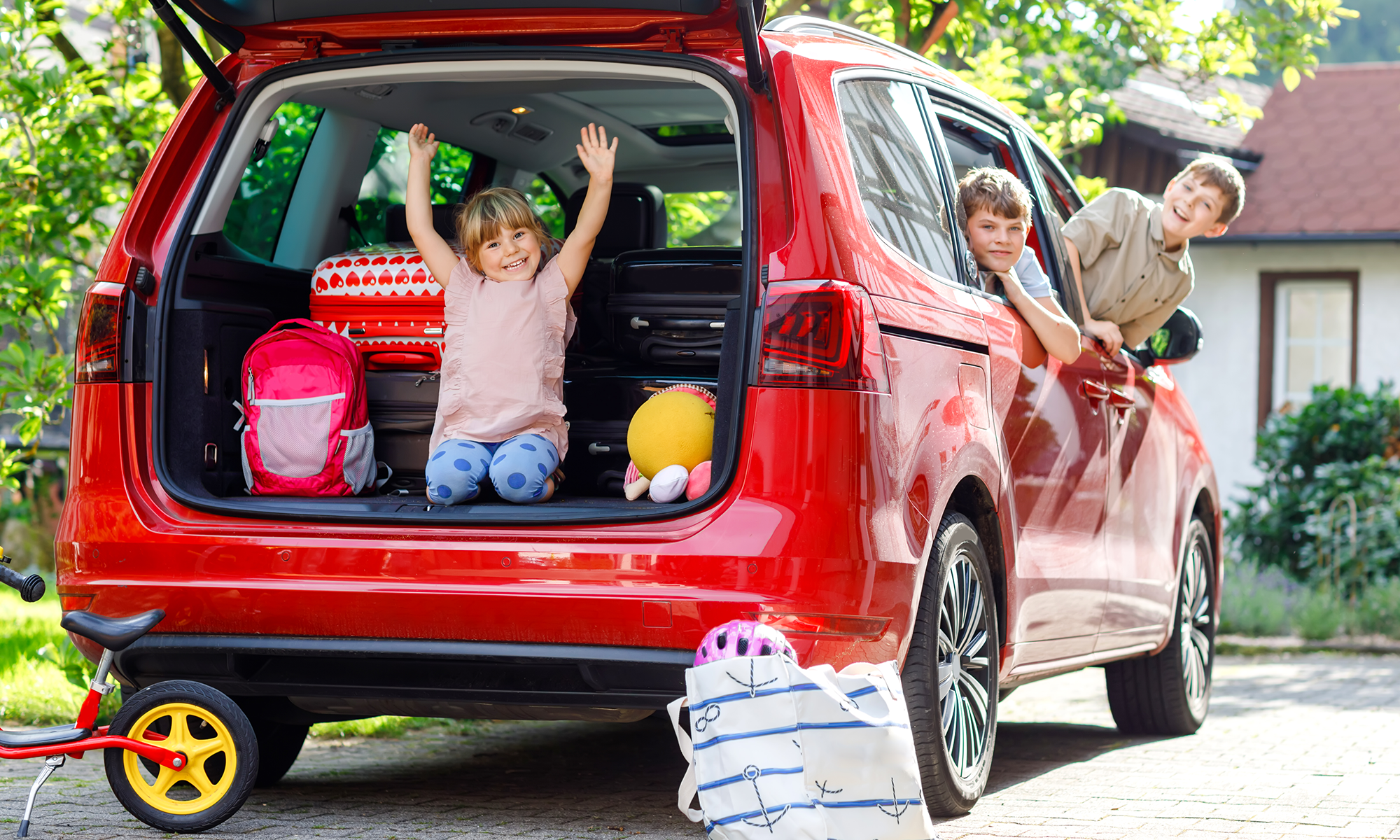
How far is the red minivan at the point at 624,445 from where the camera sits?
3398 mm

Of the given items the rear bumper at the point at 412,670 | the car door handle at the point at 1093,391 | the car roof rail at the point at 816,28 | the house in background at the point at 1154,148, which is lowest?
the rear bumper at the point at 412,670

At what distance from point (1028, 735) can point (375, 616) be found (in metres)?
3.50

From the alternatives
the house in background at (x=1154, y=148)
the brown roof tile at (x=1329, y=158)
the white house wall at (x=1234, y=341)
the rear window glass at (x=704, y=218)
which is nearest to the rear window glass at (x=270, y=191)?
the rear window glass at (x=704, y=218)

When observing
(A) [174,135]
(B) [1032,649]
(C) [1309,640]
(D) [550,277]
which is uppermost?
(A) [174,135]

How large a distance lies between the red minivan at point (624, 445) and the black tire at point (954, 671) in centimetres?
1

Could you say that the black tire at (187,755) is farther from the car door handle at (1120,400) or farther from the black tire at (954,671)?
the car door handle at (1120,400)

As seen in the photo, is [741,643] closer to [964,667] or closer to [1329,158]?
[964,667]

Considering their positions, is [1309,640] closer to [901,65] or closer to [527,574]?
[901,65]

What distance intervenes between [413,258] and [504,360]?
669 millimetres

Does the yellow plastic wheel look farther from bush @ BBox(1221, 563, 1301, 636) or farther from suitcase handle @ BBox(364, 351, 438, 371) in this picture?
bush @ BBox(1221, 563, 1301, 636)

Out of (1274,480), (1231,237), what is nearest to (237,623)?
(1274,480)

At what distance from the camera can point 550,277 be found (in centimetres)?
434

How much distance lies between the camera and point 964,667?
4051 mm

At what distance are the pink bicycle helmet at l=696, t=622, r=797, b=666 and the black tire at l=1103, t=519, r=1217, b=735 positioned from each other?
3.09m
